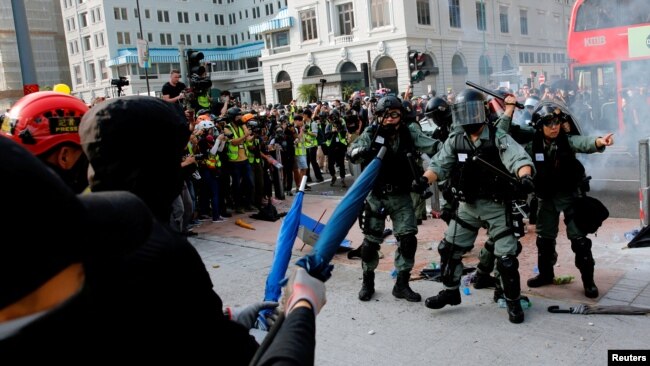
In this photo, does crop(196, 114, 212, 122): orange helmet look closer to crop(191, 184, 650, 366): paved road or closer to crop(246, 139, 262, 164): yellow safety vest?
crop(246, 139, 262, 164): yellow safety vest

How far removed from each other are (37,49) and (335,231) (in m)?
58.2

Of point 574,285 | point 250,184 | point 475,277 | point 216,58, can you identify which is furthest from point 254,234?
point 216,58

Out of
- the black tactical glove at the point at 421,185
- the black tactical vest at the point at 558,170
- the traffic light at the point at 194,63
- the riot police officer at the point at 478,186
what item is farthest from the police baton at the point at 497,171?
the traffic light at the point at 194,63

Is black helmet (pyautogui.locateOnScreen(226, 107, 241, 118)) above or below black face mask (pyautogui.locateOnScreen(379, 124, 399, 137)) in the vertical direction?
above

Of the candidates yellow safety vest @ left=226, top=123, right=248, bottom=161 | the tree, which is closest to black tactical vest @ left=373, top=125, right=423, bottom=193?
yellow safety vest @ left=226, top=123, right=248, bottom=161

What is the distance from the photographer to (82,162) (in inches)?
90.1

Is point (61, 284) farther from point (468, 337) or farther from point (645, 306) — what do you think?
point (645, 306)

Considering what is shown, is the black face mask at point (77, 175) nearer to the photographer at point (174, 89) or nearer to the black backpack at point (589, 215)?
the black backpack at point (589, 215)

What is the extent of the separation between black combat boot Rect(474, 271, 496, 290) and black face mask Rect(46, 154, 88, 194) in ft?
13.6

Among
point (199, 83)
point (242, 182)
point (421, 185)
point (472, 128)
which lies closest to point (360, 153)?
point (421, 185)

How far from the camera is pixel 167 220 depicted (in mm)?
1789

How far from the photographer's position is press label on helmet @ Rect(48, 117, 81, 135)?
2.30 m

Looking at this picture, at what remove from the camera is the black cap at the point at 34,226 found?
77 centimetres

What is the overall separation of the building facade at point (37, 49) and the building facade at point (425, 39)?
65.3 feet
